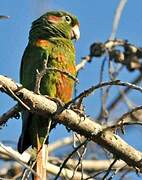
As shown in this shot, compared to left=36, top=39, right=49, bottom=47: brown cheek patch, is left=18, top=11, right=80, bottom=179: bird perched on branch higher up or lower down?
lower down

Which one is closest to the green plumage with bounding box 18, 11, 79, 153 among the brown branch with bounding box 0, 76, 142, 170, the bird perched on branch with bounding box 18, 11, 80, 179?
→ the bird perched on branch with bounding box 18, 11, 80, 179

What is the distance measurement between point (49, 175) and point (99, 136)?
5.67ft

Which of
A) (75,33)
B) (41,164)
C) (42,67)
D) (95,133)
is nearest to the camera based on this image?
(95,133)

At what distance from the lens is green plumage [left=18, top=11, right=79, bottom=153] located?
3531mm

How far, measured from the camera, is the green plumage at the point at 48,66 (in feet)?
11.6

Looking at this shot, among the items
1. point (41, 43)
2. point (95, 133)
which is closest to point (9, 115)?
point (95, 133)

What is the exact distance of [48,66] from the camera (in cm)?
368

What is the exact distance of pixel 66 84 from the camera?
3715 mm

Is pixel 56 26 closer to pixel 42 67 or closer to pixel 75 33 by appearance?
pixel 75 33

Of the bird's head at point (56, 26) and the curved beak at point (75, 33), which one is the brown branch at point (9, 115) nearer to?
the bird's head at point (56, 26)

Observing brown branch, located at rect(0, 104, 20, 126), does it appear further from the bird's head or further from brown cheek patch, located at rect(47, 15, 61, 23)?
brown cheek patch, located at rect(47, 15, 61, 23)

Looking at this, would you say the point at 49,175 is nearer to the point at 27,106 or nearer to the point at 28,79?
the point at 28,79

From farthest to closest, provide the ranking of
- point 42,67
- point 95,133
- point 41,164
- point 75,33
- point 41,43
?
point 75,33 → point 41,43 → point 42,67 → point 41,164 → point 95,133

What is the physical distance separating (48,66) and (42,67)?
0.05 meters
